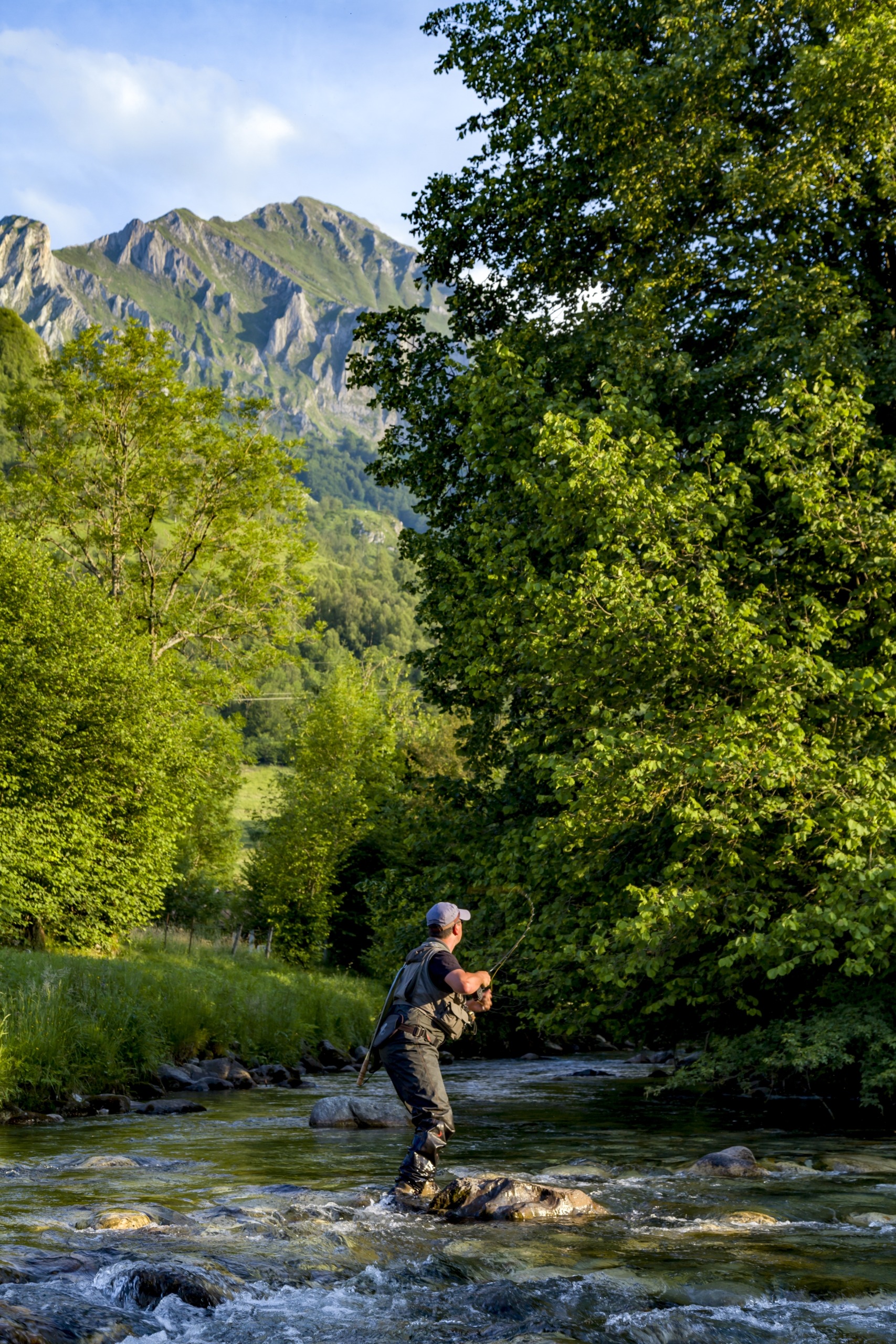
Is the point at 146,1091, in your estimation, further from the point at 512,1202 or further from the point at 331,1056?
the point at 512,1202

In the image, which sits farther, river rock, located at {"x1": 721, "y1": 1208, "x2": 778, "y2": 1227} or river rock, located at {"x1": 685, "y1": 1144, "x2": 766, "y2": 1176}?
river rock, located at {"x1": 685, "y1": 1144, "x2": 766, "y2": 1176}

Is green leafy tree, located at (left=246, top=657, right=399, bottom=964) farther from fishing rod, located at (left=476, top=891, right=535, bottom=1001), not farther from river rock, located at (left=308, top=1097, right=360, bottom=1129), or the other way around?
river rock, located at (left=308, top=1097, right=360, bottom=1129)

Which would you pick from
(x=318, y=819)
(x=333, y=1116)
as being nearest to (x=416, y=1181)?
(x=333, y=1116)

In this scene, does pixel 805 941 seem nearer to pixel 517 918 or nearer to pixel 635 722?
pixel 635 722

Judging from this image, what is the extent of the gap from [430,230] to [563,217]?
124 inches

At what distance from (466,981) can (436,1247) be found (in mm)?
1966

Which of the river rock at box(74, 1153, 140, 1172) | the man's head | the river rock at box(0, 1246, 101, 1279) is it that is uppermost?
the man's head

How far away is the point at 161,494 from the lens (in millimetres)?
38312

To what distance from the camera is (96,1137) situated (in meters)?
13.1

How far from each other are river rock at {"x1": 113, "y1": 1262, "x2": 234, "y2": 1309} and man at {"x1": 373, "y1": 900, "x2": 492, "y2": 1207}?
2930mm

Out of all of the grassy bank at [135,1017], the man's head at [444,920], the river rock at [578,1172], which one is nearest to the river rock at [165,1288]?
the man's head at [444,920]

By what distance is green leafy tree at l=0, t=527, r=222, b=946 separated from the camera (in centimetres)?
2719

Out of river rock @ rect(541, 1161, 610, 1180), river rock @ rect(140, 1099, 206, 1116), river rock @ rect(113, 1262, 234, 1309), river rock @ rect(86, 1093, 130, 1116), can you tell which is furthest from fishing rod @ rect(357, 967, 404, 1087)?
river rock @ rect(86, 1093, 130, 1116)

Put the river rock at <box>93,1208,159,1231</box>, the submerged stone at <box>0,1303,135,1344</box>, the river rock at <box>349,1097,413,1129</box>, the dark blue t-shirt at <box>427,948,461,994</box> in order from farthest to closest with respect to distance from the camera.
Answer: the river rock at <box>349,1097,413,1129</box> → the dark blue t-shirt at <box>427,948,461,994</box> → the river rock at <box>93,1208,159,1231</box> → the submerged stone at <box>0,1303,135,1344</box>
